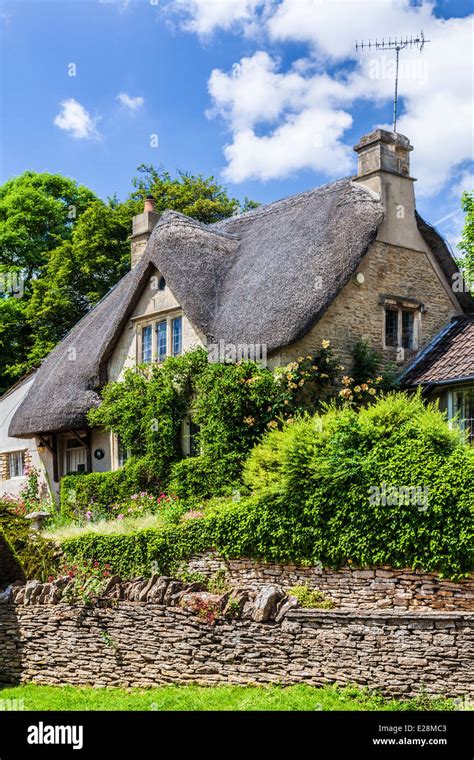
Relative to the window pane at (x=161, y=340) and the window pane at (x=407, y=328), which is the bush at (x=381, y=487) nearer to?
the window pane at (x=407, y=328)

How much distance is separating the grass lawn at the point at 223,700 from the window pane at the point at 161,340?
9.77 meters

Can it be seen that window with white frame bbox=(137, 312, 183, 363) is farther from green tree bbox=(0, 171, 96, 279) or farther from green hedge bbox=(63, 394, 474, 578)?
green tree bbox=(0, 171, 96, 279)

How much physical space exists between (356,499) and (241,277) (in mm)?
8720

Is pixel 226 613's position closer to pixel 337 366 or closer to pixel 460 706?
pixel 460 706

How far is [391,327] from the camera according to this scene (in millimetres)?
20109

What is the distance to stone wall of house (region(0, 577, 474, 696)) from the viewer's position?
10453 mm

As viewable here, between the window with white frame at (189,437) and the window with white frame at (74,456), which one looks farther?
the window with white frame at (74,456)

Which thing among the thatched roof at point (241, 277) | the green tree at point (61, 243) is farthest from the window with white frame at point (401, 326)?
the green tree at point (61, 243)

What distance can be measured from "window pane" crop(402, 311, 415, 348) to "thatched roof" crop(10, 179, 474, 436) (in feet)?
5.41

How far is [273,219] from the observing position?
22.5 metres

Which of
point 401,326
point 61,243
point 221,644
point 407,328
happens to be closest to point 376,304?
point 401,326

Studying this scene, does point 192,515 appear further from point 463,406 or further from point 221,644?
point 463,406

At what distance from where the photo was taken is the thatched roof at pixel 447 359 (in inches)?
714

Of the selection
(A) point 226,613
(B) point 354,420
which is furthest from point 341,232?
(A) point 226,613
